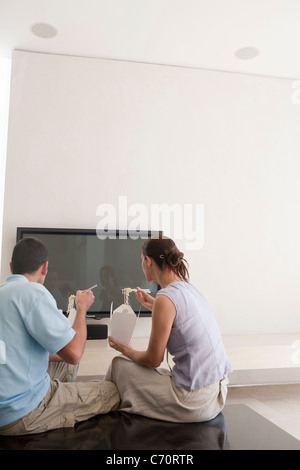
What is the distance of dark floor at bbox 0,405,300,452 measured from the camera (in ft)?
4.84

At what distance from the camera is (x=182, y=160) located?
12.4 ft

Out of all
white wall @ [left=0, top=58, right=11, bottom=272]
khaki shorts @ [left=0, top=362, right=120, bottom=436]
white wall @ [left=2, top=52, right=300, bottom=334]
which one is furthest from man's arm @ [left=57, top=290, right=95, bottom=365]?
white wall @ [left=0, top=58, right=11, bottom=272]

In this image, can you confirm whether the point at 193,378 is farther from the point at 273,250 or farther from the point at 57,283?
the point at 273,250

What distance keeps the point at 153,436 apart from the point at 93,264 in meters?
1.97

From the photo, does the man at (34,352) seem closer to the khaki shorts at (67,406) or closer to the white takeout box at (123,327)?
the khaki shorts at (67,406)

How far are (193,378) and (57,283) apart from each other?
1.91m

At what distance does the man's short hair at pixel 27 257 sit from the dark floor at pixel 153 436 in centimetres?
66

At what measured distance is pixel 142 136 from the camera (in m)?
3.72

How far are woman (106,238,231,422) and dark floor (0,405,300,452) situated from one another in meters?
0.06

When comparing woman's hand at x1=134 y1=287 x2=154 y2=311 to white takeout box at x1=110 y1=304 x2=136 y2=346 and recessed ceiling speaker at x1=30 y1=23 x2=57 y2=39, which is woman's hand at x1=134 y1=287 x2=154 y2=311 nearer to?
white takeout box at x1=110 y1=304 x2=136 y2=346

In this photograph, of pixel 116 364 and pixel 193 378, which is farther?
pixel 116 364

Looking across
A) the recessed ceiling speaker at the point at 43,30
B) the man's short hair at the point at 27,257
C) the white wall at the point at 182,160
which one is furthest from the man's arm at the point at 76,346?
the recessed ceiling speaker at the point at 43,30

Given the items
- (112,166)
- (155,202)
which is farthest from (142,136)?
(155,202)

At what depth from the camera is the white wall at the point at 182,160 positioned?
3504 mm
